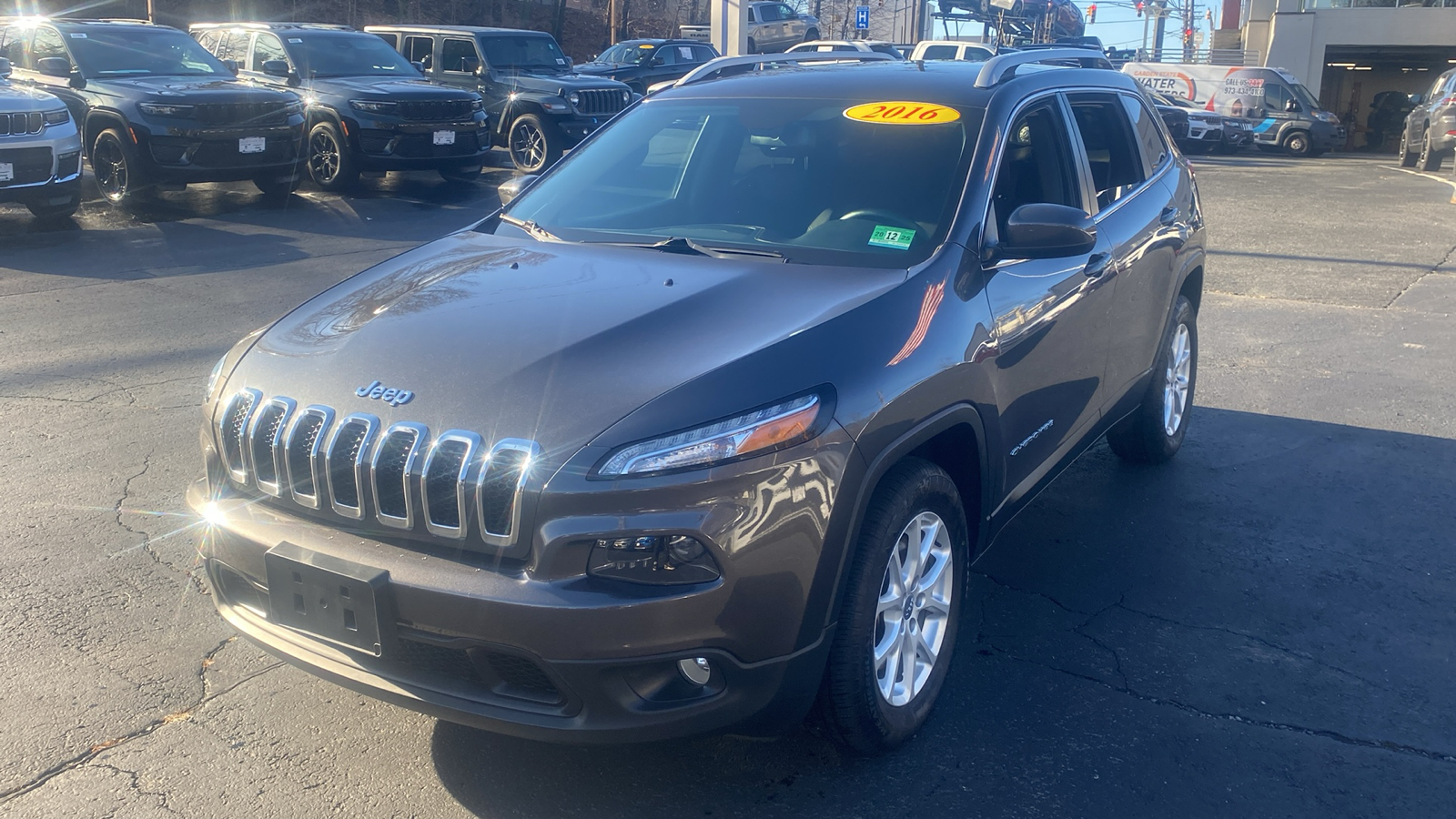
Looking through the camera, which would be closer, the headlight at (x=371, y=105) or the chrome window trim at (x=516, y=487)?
the chrome window trim at (x=516, y=487)

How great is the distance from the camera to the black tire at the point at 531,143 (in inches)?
611

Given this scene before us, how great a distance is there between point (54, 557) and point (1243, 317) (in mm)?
7794

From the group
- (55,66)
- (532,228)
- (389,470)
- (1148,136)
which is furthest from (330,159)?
(389,470)

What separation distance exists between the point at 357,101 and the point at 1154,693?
11.8m

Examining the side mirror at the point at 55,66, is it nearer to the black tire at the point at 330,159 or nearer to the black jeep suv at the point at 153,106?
the black jeep suv at the point at 153,106

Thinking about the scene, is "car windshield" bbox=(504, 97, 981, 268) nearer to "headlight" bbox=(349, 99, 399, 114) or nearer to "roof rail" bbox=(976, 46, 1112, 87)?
"roof rail" bbox=(976, 46, 1112, 87)

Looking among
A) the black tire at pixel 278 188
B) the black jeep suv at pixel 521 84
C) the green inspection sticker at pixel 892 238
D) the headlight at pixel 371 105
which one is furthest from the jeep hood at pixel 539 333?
the black jeep suv at pixel 521 84

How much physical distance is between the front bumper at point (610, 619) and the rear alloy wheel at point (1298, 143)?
27541 millimetres

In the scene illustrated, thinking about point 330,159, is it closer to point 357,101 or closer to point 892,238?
point 357,101

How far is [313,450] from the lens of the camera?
2754 millimetres

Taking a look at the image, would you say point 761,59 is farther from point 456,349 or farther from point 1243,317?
point 1243,317

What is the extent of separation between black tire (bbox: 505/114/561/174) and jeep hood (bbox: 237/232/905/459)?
12340mm

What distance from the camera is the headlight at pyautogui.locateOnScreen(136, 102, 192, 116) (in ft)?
37.6

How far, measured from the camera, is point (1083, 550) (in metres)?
4.53
